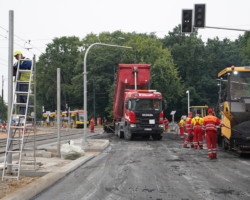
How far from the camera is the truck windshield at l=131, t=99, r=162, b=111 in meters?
25.0

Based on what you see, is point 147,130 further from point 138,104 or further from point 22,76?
point 22,76

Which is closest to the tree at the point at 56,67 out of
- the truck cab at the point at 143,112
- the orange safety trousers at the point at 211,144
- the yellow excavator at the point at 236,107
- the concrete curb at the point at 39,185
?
the truck cab at the point at 143,112

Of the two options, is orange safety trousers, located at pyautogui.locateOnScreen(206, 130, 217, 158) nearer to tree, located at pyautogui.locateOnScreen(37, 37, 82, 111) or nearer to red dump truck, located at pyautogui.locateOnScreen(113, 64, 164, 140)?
red dump truck, located at pyautogui.locateOnScreen(113, 64, 164, 140)

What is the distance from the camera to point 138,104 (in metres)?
25.1

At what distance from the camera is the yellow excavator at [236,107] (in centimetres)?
1405

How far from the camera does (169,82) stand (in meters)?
55.3

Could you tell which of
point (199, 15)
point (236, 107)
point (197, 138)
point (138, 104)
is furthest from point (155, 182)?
point (138, 104)

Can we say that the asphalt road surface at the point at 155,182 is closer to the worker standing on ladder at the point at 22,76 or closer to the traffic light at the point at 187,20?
the worker standing on ladder at the point at 22,76

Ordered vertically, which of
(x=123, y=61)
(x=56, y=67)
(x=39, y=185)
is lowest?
(x=39, y=185)

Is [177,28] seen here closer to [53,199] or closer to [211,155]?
[211,155]

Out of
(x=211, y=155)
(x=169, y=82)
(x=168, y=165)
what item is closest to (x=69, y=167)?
(x=168, y=165)

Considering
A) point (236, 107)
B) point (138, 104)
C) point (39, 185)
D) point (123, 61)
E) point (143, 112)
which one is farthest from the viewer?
point (123, 61)

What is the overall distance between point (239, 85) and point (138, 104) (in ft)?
32.0

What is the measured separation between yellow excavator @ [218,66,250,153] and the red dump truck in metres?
8.17
